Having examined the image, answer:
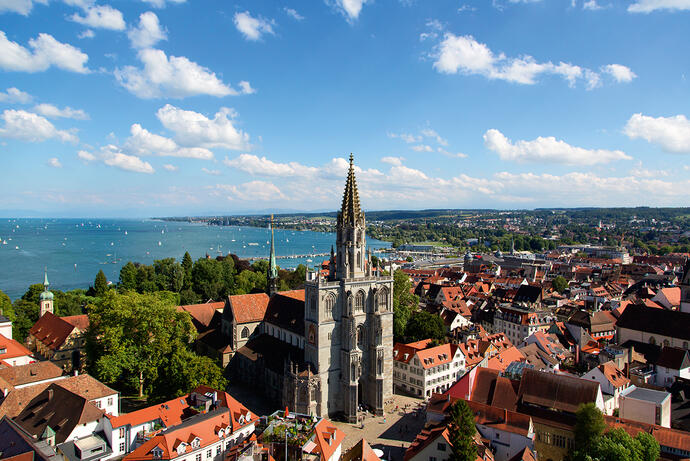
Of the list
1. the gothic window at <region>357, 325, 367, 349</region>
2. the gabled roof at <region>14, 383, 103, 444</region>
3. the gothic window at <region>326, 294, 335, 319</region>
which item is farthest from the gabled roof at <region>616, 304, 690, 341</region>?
the gabled roof at <region>14, 383, 103, 444</region>

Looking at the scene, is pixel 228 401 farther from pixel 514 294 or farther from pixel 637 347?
pixel 514 294

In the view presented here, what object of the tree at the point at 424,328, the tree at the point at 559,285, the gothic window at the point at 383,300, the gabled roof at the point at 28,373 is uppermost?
the gothic window at the point at 383,300

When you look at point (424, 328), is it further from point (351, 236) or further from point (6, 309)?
point (6, 309)

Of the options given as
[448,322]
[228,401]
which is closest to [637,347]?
[448,322]

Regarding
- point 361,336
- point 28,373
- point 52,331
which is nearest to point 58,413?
point 28,373

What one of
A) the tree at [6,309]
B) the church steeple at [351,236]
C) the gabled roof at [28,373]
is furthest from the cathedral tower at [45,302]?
the church steeple at [351,236]

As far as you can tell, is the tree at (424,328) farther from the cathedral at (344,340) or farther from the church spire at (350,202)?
the church spire at (350,202)
